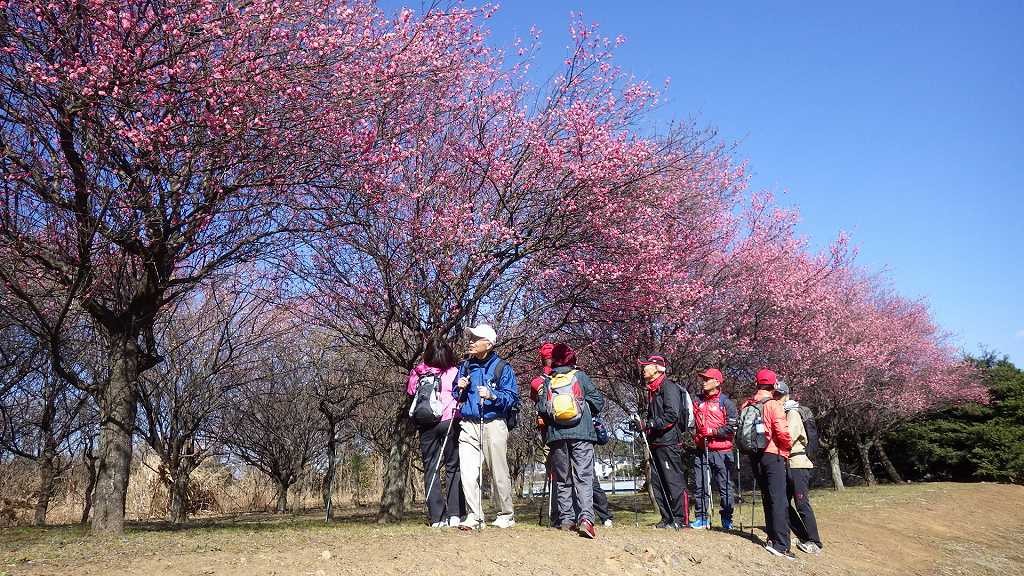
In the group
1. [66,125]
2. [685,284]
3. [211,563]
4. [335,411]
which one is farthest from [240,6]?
[335,411]

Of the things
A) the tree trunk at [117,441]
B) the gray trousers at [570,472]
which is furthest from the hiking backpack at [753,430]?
the tree trunk at [117,441]

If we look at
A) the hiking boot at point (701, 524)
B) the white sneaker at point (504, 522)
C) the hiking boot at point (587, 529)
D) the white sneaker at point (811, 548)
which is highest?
the white sneaker at point (504, 522)

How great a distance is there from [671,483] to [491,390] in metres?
2.64

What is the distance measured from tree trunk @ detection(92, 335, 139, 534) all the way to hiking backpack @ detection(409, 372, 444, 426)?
3520 millimetres

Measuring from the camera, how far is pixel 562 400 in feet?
23.2

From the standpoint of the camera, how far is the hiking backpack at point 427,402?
23.0ft

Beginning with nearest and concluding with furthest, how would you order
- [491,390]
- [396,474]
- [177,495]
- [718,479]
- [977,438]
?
[491,390]
[718,479]
[396,474]
[177,495]
[977,438]

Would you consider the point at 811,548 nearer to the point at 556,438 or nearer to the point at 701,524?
the point at 701,524

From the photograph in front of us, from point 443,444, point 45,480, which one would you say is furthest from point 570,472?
point 45,480

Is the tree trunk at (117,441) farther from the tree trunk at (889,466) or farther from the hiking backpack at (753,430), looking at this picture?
the tree trunk at (889,466)

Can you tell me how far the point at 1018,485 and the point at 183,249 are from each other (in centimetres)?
2625

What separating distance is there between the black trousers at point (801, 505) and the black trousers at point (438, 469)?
359 cm

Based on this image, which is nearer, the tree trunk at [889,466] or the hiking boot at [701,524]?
the hiking boot at [701,524]

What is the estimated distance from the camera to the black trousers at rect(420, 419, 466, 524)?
7.05 m
